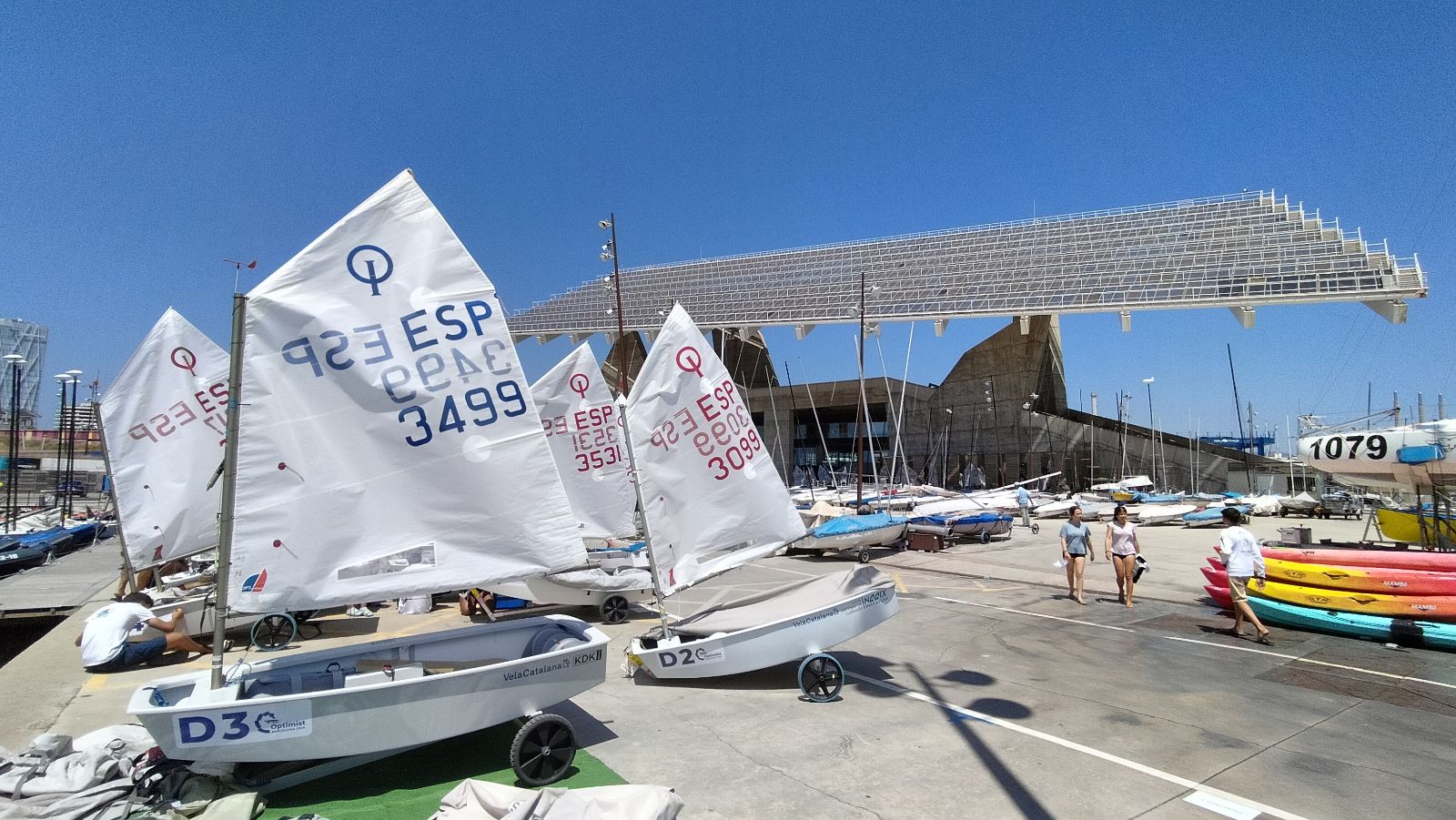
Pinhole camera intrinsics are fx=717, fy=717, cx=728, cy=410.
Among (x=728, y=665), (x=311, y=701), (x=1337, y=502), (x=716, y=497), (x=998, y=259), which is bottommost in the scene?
(x=1337, y=502)

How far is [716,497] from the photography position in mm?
8016

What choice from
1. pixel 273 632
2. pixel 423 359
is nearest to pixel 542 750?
pixel 423 359

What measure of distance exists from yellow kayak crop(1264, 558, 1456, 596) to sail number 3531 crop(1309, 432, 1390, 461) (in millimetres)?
4521

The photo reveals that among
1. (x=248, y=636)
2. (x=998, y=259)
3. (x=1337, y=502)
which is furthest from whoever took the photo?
(x=998, y=259)

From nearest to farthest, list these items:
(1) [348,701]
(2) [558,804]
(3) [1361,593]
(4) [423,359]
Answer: (2) [558,804] → (1) [348,701] → (4) [423,359] → (3) [1361,593]

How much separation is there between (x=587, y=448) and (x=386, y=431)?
7143 mm

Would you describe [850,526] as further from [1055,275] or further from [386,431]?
[1055,275]

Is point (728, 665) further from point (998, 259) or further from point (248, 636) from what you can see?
point (998, 259)

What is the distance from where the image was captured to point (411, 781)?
16.9ft

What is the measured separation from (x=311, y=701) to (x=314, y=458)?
1623 millimetres

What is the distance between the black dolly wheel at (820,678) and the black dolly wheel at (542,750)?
2.66 metres

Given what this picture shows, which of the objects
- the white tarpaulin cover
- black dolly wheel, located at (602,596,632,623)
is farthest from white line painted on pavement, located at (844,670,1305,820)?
black dolly wheel, located at (602,596,632,623)

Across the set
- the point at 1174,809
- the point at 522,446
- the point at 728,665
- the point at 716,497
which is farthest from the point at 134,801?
the point at 1174,809

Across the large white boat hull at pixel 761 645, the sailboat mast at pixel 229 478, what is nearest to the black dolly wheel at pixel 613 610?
the large white boat hull at pixel 761 645
